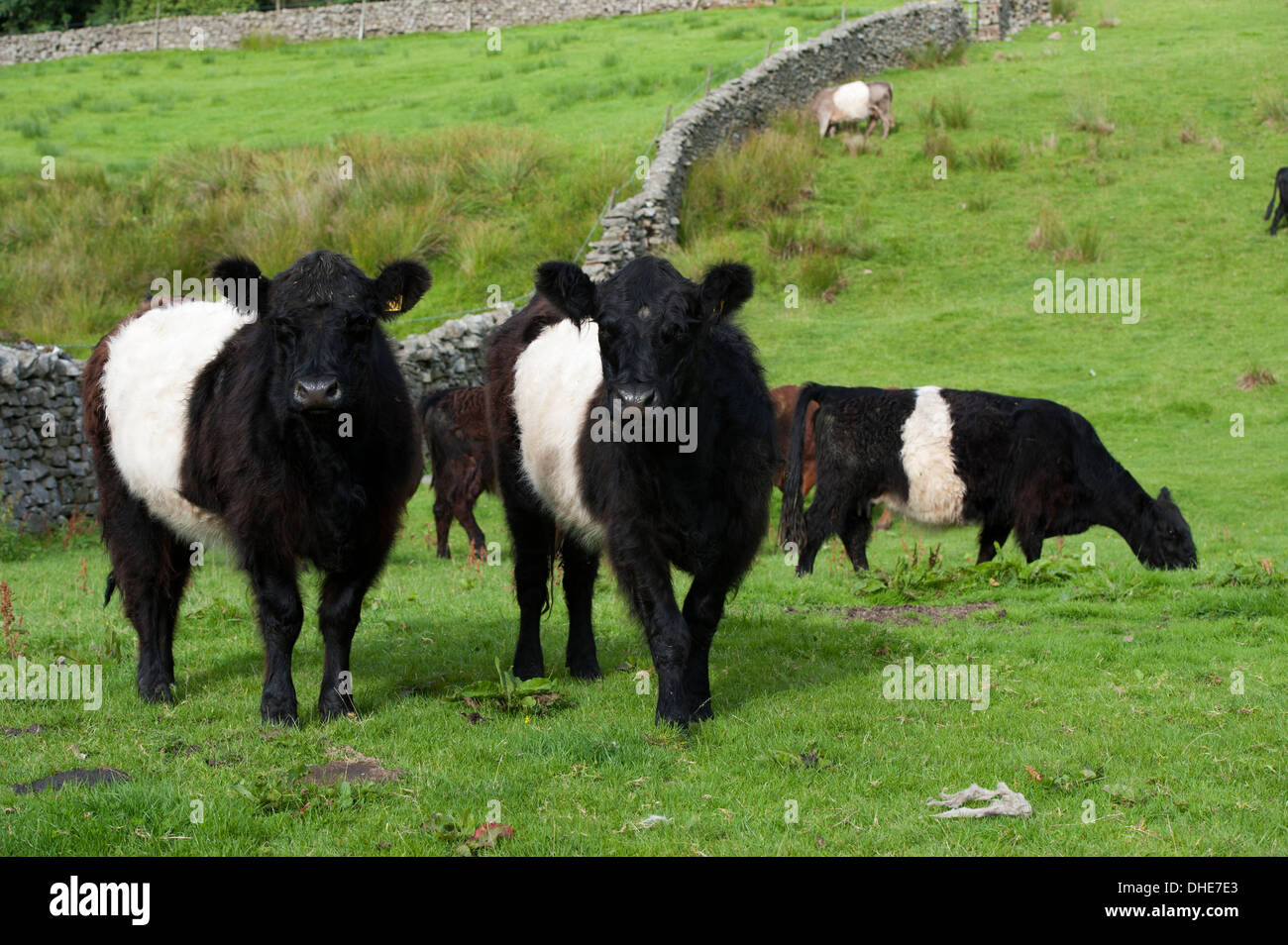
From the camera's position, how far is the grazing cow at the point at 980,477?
34.0 feet

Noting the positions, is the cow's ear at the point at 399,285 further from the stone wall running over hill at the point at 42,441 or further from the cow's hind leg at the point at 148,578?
the stone wall running over hill at the point at 42,441

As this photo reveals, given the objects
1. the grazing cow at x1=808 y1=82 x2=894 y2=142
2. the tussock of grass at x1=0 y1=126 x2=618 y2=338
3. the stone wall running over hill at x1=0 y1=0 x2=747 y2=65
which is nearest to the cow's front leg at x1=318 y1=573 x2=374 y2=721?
the tussock of grass at x1=0 y1=126 x2=618 y2=338

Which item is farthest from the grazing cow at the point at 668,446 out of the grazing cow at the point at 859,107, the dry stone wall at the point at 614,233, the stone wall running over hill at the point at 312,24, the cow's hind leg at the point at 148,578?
the stone wall running over hill at the point at 312,24

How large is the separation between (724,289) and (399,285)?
5.05ft

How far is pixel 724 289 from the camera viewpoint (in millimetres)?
5398

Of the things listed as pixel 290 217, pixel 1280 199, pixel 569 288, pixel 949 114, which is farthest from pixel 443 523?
pixel 949 114

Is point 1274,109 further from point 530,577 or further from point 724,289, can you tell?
point 724,289

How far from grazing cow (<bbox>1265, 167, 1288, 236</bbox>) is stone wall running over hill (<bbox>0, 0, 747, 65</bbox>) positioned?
24.6 metres

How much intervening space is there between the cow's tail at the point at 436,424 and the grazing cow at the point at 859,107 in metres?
16.1

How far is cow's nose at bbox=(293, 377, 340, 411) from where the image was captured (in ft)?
16.4

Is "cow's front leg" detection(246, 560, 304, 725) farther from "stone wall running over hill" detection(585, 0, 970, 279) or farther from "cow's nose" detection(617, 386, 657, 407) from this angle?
"stone wall running over hill" detection(585, 0, 970, 279)

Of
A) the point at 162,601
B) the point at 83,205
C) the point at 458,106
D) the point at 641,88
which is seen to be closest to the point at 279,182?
the point at 83,205

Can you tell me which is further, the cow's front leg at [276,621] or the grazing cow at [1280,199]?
the grazing cow at [1280,199]
